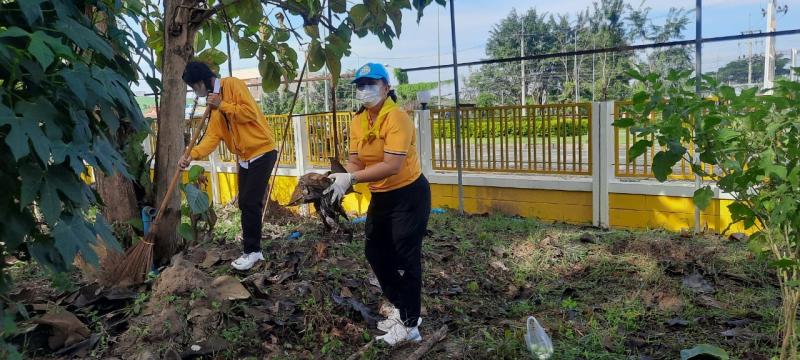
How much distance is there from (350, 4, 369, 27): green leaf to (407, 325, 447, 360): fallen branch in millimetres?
1987

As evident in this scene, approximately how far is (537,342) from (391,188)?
108 cm

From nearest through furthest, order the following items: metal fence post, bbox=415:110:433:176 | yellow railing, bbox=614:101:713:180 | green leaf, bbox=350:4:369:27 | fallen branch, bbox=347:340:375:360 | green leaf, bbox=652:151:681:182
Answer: green leaf, bbox=652:151:681:182 → fallen branch, bbox=347:340:375:360 → green leaf, bbox=350:4:369:27 → yellow railing, bbox=614:101:713:180 → metal fence post, bbox=415:110:433:176

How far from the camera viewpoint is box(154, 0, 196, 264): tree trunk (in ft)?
13.3

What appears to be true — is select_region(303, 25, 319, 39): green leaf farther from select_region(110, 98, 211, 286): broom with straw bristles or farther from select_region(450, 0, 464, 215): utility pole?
select_region(450, 0, 464, 215): utility pole

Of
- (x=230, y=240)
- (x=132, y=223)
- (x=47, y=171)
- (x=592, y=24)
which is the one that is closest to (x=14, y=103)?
(x=47, y=171)

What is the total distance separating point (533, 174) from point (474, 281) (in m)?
2.65

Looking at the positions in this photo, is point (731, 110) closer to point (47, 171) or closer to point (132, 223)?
point (47, 171)

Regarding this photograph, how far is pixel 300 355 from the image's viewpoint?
310 cm

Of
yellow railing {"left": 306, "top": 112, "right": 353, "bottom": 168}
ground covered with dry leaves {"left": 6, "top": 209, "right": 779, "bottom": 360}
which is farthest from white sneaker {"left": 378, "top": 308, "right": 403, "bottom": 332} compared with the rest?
yellow railing {"left": 306, "top": 112, "right": 353, "bottom": 168}

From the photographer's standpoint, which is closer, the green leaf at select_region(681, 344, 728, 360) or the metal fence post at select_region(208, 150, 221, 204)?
the green leaf at select_region(681, 344, 728, 360)

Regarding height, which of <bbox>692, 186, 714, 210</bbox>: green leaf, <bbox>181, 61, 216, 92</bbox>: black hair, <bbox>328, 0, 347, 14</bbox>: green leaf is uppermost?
<bbox>328, 0, 347, 14</bbox>: green leaf

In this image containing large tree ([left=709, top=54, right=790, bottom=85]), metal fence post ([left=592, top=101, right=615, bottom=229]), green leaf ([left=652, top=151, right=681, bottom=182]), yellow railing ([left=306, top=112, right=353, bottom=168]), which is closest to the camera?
green leaf ([left=652, top=151, right=681, bottom=182])

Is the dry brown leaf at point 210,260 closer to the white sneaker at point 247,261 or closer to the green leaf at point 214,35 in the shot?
the white sneaker at point 247,261

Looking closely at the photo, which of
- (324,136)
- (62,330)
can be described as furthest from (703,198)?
(324,136)
